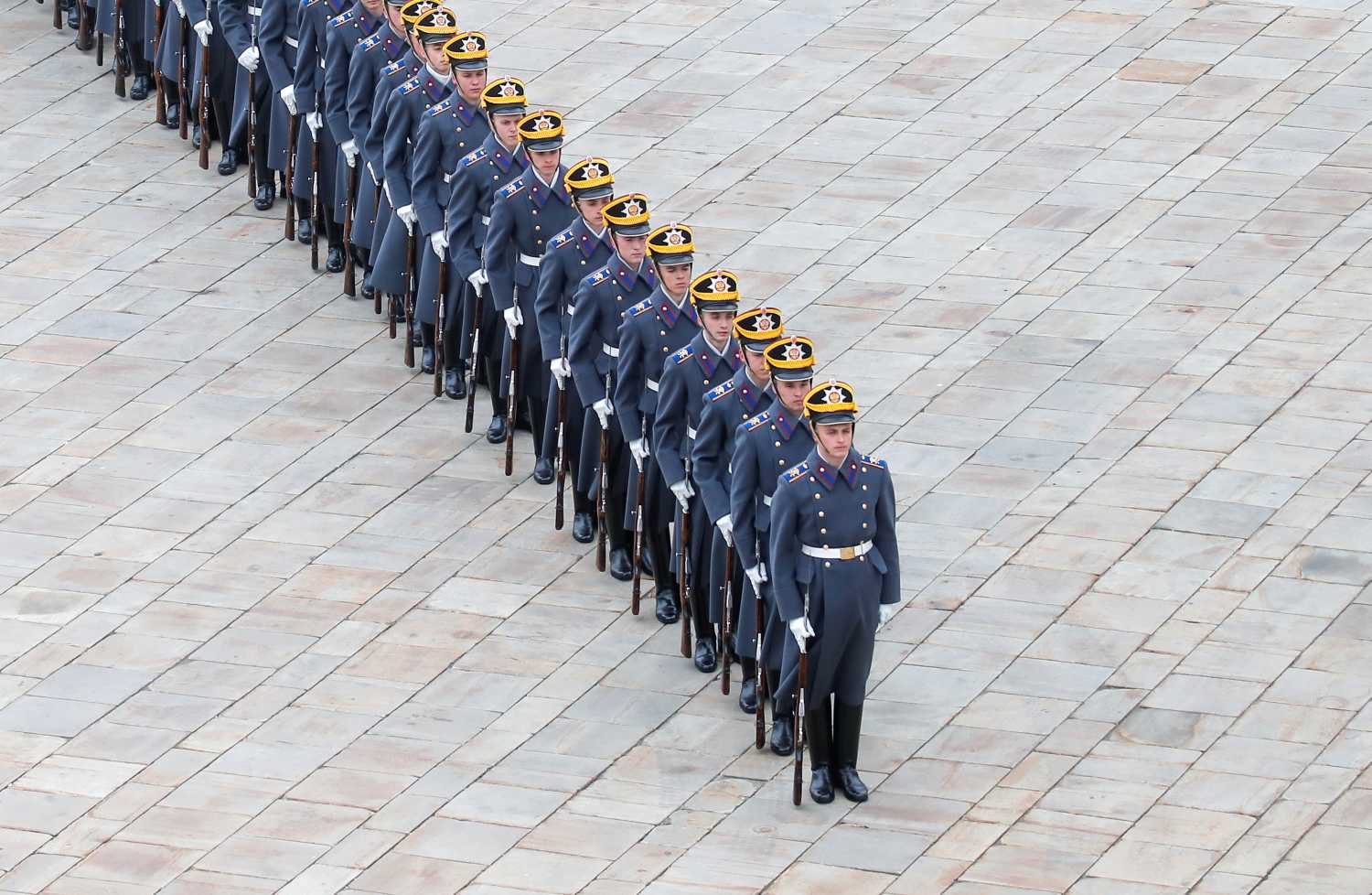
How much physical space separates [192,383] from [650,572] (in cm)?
366

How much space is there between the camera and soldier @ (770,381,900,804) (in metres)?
14.6

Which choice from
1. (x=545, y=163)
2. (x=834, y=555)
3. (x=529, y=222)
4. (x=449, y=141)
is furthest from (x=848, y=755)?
(x=449, y=141)

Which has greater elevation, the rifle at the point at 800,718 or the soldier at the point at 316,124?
the soldier at the point at 316,124

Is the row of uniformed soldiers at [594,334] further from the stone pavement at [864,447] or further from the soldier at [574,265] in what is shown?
the stone pavement at [864,447]

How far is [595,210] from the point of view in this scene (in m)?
17.1

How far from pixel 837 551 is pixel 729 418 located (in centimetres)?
117

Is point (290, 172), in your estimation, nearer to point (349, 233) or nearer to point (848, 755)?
point (349, 233)

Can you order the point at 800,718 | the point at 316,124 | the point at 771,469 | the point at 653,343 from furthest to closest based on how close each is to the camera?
the point at 316,124
the point at 653,343
the point at 771,469
the point at 800,718

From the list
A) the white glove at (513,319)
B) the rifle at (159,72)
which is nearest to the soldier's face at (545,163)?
the white glove at (513,319)

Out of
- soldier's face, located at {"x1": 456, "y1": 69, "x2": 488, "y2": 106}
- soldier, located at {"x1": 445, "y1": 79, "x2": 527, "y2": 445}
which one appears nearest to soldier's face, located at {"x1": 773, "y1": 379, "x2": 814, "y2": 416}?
soldier, located at {"x1": 445, "y1": 79, "x2": 527, "y2": 445}

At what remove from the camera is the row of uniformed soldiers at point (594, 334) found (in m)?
14.7

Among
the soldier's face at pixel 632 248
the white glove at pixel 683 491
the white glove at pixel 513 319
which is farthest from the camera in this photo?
the white glove at pixel 513 319

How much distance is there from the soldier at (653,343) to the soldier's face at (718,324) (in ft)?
1.17

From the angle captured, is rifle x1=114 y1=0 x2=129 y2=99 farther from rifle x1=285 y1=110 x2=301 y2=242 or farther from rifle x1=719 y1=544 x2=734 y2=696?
rifle x1=719 y1=544 x2=734 y2=696
